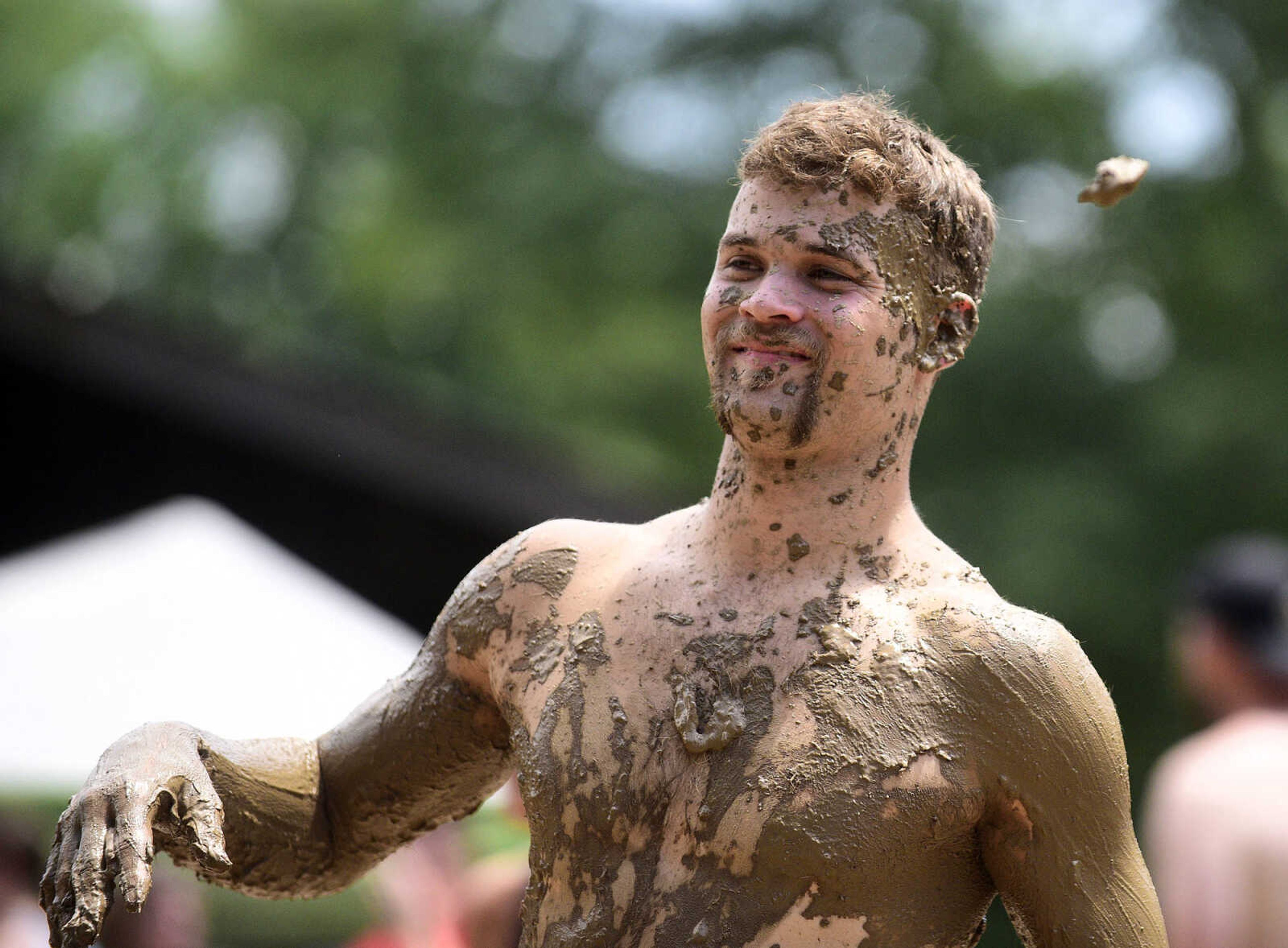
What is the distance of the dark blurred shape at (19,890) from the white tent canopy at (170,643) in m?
0.70

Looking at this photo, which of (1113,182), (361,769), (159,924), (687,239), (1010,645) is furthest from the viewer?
(687,239)

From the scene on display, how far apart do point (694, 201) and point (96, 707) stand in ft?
33.4

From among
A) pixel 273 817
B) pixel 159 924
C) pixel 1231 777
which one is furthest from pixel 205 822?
pixel 159 924

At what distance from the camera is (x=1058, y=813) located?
2.44m

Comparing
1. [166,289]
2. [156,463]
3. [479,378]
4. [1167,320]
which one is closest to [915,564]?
[156,463]

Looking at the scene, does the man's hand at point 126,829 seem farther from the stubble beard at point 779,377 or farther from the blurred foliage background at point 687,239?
the blurred foliage background at point 687,239

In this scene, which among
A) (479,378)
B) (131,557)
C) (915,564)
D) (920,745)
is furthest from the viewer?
(479,378)

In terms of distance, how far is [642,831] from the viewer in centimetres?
249

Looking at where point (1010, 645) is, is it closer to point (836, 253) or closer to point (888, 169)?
point (836, 253)

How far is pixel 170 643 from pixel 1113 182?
172 inches

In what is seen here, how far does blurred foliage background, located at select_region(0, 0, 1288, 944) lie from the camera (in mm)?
13359

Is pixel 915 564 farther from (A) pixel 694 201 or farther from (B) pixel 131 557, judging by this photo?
(A) pixel 694 201

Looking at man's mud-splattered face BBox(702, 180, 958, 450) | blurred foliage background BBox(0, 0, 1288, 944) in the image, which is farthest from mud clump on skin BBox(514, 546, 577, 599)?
blurred foliage background BBox(0, 0, 1288, 944)

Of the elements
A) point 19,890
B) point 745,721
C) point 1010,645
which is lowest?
point 19,890
